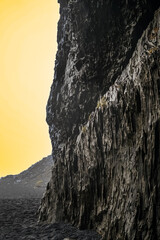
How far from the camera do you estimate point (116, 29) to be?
2053 cm

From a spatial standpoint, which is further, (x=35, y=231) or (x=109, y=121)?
(x=35, y=231)

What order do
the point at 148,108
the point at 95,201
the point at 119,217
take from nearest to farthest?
the point at 148,108
the point at 119,217
the point at 95,201

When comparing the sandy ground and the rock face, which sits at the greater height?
the rock face

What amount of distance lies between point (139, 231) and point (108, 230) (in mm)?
3100

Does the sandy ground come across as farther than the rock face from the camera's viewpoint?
Yes

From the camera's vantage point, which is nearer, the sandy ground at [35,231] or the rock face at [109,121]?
the rock face at [109,121]

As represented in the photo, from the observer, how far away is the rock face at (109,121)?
1294 cm

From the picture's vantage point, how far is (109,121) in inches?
660

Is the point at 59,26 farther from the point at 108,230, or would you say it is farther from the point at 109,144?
the point at 108,230

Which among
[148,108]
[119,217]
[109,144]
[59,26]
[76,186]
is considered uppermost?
[59,26]

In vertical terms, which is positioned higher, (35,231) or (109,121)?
(109,121)

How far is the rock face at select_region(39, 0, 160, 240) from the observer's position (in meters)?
12.9

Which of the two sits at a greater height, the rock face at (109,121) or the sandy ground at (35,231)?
the rock face at (109,121)

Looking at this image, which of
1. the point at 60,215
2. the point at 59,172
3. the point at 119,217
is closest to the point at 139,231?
the point at 119,217
